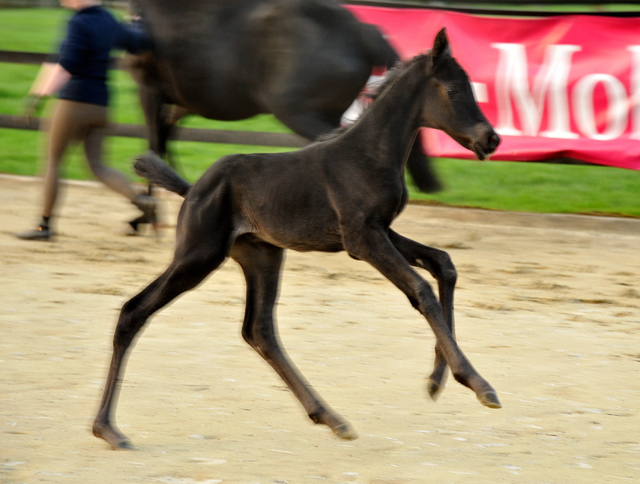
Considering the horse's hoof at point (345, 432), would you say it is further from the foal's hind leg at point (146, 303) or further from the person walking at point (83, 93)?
A: the person walking at point (83, 93)

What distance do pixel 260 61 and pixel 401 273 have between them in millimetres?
4124

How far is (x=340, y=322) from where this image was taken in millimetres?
5301

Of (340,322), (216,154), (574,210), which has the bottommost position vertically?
(216,154)

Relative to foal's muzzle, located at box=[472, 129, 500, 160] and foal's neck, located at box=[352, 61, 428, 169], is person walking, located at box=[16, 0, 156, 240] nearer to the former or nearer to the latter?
foal's neck, located at box=[352, 61, 428, 169]

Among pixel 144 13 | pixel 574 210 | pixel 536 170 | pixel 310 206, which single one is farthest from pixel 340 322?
pixel 536 170

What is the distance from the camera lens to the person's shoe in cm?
713

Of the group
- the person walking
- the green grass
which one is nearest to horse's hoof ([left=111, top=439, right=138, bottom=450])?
the person walking

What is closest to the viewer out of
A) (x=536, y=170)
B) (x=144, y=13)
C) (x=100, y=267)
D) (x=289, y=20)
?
(x=100, y=267)

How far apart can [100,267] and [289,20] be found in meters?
2.22

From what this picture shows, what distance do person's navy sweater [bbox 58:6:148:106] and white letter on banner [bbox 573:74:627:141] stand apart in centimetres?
398

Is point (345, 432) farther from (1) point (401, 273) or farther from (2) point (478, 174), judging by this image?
(2) point (478, 174)

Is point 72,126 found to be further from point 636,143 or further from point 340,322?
point 636,143

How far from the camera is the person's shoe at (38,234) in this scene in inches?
281

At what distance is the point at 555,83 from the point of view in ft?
28.0
